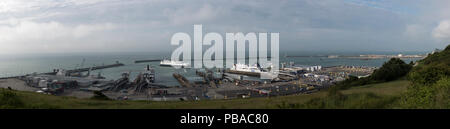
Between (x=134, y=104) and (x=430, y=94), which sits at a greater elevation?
(x=430, y=94)

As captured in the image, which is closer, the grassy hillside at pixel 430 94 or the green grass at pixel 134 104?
the grassy hillside at pixel 430 94

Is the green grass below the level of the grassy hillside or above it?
below

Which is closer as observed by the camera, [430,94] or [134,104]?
[430,94]

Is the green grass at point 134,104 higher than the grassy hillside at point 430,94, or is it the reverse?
the grassy hillside at point 430,94

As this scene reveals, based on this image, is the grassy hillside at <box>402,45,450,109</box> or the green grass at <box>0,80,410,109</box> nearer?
the grassy hillside at <box>402,45,450,109</box>

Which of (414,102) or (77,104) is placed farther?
(77,104)
